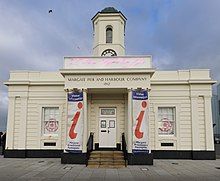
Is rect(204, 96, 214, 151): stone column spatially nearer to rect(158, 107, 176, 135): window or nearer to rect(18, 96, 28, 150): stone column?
rect(158, 107, 176, 135): window

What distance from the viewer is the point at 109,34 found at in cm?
1847

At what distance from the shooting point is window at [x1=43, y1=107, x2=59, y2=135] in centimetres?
1673

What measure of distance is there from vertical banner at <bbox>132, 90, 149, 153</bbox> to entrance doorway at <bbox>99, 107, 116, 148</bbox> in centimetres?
261

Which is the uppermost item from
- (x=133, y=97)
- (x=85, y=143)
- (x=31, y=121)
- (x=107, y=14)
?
(x=107, y=14)

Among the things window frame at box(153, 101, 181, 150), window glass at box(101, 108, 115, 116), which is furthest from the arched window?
window frame at box(153, 101, 181, 150)

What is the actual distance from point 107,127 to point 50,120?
3635 millimetres

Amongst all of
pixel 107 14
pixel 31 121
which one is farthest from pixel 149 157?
pixel 107 14

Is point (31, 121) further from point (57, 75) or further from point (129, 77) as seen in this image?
point (129, 77)

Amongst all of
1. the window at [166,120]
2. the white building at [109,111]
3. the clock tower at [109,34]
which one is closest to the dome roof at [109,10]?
the clock tower at [109,34]

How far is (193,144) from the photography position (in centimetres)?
1587

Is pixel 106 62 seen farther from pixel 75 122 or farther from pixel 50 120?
pixel 50 120

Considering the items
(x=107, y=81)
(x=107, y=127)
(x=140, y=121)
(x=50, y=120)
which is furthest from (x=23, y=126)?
(x=140, y=121)

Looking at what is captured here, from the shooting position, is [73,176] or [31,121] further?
[31,121]

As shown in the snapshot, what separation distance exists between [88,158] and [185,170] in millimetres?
5017
